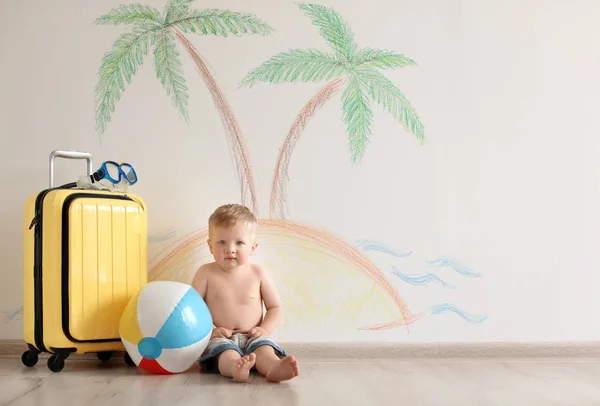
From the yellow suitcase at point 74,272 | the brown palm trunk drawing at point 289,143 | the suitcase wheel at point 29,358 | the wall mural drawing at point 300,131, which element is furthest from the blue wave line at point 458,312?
the suitcase wheel at point 29,358

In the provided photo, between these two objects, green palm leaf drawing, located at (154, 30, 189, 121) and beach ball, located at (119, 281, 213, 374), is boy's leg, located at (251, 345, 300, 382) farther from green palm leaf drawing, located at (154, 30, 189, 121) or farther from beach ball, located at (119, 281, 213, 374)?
green palm leaf drawing, located at (154, 30, 189, 121)

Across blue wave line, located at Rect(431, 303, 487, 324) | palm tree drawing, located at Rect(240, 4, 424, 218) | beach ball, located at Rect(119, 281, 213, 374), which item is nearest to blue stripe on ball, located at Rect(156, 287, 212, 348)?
beach ball, located at Rect(119, 281, 213, 374)

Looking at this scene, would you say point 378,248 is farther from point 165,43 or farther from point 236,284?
point 165,43

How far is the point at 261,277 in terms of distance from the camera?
2621mm

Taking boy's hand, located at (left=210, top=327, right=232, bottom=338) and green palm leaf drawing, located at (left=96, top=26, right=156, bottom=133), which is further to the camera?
green palm leaf drawing, located at (left=96, top=26, right=156, bottom=133)

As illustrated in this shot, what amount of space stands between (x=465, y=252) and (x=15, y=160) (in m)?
1.91

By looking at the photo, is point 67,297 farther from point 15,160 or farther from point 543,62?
point 543,62

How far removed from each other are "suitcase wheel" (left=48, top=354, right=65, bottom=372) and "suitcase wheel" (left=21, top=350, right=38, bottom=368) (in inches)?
5.5

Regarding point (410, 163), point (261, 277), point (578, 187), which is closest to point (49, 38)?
point (261, 277)

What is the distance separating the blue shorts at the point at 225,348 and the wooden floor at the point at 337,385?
0.23 ft

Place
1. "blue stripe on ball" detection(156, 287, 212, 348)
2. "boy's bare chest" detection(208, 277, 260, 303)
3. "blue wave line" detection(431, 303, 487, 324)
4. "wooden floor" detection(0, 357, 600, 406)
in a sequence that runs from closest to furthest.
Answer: "wooden floor" detection(0, 357, 600, 406) → "blue stripe on ball" detection(156, 287, 212, 348) → "boy's bare chest" detection(208, 277, 260, 303) → "blue wave line" detection(431, 303, 487, 324)

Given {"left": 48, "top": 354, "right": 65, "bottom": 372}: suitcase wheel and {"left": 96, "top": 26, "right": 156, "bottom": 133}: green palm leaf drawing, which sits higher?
{"left": 96, "top": 26, "right": 156, "bottom": 133}: green palm leaf drawing

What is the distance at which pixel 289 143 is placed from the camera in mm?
2734

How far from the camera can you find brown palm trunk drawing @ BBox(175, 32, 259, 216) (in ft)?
8.94
